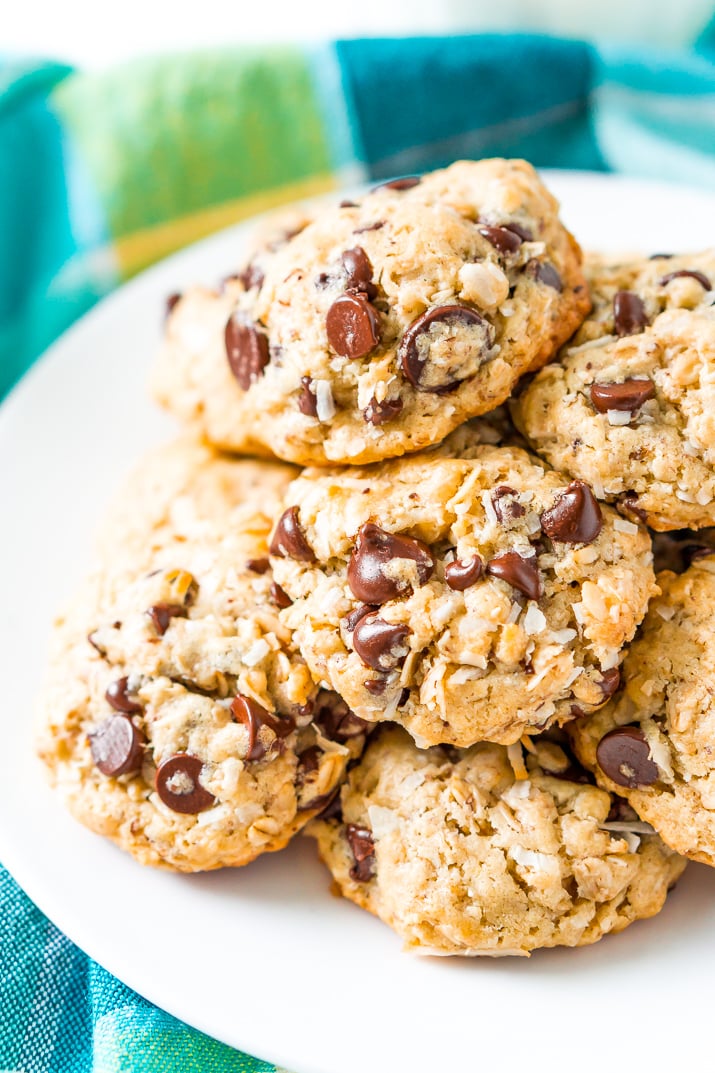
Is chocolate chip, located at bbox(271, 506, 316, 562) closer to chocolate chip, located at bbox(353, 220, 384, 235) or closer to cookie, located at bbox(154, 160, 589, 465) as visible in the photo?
cookie, located at bbox(154, 160, 589, 465)

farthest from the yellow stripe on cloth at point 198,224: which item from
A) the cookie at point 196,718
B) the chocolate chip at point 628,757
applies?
the chocolate chip at point 628,757

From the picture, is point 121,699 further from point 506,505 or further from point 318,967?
point 506,505

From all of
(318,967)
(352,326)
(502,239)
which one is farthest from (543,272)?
(318,967)

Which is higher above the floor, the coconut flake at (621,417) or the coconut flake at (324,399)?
the coconut flake at (324,399)

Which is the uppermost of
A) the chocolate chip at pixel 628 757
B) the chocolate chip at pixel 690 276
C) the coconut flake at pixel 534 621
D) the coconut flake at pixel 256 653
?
the chocolate chip at pixel 690 276

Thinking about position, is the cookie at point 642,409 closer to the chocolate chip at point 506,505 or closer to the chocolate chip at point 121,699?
the chocolate chip at point 506,505

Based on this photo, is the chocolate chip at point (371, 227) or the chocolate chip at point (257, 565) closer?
the chocolate chip at point (371, 227)
